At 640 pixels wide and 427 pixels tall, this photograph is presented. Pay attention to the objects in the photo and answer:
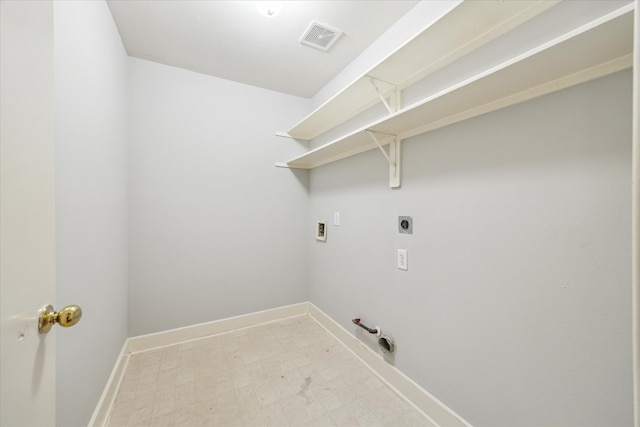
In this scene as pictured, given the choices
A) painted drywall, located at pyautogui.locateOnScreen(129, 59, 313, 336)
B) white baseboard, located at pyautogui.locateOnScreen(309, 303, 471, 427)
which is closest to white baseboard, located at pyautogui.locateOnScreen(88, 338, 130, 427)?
painted drywall, located at pyautogui.locateOnScreen(129, 59, 313, 336)

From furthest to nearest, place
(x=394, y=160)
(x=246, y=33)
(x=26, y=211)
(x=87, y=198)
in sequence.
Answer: (x=246, y=33)
(x=394, y=160)
(x=87, y=198)
(x=26, y=211)

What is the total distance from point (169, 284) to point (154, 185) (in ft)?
2.91

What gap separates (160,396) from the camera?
61.5 inches

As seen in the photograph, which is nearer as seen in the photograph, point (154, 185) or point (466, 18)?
point (466, 18)

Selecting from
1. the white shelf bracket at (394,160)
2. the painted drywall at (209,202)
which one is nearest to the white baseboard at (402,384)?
the painted drywall at (209,202)

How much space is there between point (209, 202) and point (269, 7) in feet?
5.26

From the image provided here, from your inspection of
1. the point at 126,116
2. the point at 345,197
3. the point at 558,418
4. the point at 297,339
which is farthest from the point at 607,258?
the point at 126,116

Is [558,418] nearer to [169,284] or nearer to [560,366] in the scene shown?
[560,366]

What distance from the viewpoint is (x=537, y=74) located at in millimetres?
894

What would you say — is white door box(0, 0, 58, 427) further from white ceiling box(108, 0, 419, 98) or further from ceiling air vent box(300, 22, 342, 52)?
ceiling air vent box(300, 22, 342, 52)

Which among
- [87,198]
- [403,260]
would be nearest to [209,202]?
[87,198]

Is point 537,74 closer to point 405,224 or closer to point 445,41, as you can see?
point 445,41

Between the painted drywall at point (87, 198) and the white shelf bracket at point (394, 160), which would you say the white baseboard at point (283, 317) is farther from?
the white shelf bracket at point (394, 160)

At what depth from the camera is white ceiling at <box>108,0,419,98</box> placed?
152cm
